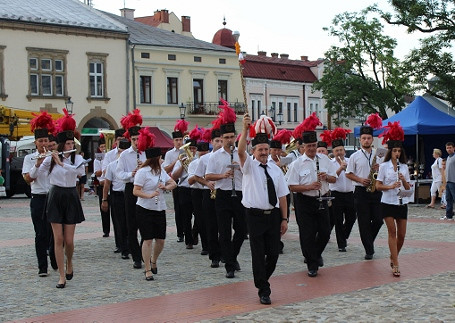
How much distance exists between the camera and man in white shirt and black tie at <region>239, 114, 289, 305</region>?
9.28 metres

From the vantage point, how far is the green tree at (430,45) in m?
29.2

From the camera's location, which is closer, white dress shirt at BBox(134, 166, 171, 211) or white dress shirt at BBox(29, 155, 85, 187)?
white dress shirt at BBox(29, 155, 85, 187)

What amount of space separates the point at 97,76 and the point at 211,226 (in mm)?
36054

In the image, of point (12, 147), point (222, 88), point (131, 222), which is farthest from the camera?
point (222, 88)

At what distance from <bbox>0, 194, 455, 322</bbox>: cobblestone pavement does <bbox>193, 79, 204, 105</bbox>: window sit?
36993mm

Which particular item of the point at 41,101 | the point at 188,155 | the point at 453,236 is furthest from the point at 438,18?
the point at 41,101

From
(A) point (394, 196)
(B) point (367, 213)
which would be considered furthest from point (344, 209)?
(A) point (394, 196)

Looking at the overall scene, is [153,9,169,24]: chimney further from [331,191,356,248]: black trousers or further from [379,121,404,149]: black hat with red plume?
[379,121,404,149]: black hat with red plume

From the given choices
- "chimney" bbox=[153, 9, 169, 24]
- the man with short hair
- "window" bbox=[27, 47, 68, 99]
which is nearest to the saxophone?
the man with short hair

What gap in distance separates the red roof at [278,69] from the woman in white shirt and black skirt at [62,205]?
5181 cm

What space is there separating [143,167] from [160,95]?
4013 centimetres

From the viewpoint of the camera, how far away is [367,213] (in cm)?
1273

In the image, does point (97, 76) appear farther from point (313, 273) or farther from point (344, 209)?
point (313, 273)

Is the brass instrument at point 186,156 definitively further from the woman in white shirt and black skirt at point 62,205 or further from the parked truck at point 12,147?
the parked truck at point 12,147
